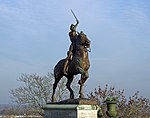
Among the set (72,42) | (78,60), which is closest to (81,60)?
(78,60)

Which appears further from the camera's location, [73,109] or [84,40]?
[84,40]

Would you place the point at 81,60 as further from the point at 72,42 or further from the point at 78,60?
the point at 72,42

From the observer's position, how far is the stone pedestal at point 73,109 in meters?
9.92

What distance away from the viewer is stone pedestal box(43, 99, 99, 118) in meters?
9.92

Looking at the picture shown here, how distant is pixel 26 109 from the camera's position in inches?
1117

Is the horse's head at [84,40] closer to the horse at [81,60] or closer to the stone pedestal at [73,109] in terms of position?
the horse at [81,60]

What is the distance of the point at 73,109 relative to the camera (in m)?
9.95

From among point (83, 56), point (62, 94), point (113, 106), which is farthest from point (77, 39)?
point (62, 94)

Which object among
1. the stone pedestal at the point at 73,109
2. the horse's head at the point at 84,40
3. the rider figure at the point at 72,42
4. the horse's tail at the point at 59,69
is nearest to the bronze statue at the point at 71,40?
the rider figure at the point at 72,42

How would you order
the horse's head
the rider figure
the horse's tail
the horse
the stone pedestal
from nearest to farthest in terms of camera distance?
the stone pedestal, the horse, the horse's head, the rider figure, the horse's tail

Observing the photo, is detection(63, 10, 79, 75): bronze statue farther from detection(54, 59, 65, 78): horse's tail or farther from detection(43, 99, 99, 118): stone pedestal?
detection(43, 99, 99, 118): stone pedestal

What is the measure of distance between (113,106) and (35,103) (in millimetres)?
12810

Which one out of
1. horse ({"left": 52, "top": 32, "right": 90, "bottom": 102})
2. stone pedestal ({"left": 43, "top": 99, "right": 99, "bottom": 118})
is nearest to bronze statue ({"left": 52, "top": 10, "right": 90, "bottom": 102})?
horse ({"left": 52, "top": 32, "right": 90, "bottom": 102})

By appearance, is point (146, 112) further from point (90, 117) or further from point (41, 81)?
point (90, 117)
